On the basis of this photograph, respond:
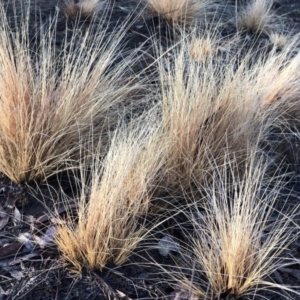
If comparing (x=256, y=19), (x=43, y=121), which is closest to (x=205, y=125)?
(x=43, y=121)

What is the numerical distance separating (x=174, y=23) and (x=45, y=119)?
8.89 ft

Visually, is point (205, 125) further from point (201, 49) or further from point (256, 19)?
point (256, 19)

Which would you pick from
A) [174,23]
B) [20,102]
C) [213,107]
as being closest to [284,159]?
[213,107]

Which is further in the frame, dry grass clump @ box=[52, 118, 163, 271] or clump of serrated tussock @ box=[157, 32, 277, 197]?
clump of serrated tussock @ box=[157, 32, 277, 197]

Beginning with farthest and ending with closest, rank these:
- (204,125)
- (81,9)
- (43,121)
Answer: (81,9) < (204,125) < (43,121)

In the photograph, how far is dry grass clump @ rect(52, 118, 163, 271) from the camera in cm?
230

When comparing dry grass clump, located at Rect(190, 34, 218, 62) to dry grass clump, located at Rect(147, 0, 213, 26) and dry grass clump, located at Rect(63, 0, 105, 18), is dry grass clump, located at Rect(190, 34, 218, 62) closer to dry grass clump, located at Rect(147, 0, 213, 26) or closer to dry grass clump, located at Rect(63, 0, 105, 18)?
dry grass clump, located at Rect(147, 0, 213, 26)

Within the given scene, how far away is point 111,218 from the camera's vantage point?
2312mm

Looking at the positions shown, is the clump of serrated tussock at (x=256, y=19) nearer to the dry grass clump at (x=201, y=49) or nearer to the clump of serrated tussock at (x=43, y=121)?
the dry grass clump at (x=201, y=49)

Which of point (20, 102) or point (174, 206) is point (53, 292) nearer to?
point (174, 206)

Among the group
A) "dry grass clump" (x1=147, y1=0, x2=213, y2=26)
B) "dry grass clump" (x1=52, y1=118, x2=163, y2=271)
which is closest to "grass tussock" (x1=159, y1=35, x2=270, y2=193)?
"dry grass clump" (x1=52, y1=118, x2=163, y2=271)

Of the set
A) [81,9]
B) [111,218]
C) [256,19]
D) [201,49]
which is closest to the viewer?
[111,218]

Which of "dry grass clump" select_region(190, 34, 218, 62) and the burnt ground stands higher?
"dry grass clump" select_region(190, 34, 218, 62)

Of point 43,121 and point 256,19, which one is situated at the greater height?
point 43,121
